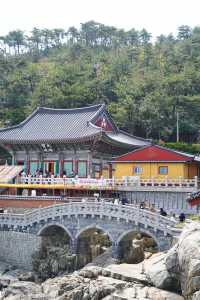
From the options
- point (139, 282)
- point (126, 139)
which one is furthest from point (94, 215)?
point (126, 139)

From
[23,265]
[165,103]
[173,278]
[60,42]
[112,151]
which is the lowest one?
[23,265]

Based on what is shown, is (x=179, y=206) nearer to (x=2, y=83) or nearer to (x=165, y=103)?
(x=165, y=103)

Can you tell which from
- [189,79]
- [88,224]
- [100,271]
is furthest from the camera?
[189,79]

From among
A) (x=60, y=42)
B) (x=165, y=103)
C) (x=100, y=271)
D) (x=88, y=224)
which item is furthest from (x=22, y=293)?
(x=60, y=42)

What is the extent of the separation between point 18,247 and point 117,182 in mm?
10118

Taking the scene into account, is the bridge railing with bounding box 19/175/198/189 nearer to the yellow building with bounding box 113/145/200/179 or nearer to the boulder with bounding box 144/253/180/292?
the yellow building with bounding box 113/145/200/179

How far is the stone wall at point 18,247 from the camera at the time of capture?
127 feet

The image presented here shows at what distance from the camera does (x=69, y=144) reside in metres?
52.4

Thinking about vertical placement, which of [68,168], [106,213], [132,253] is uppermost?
[68,168]

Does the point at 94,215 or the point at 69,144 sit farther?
the point at 69,144

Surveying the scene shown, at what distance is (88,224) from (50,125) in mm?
21987

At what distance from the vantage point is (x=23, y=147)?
5503cm

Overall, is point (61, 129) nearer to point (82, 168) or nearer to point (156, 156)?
point (82, 168)

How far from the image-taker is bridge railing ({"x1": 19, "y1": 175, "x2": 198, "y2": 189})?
1629 inches
